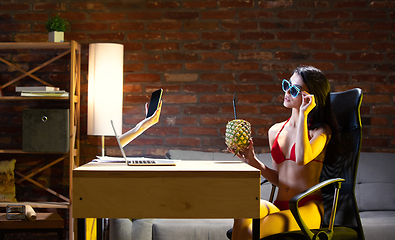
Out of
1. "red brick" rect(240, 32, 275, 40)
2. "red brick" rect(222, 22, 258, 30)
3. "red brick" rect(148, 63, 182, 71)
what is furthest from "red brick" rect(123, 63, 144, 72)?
"red brick" rect(240, 32, 275, 40)

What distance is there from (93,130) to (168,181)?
59.0 inches

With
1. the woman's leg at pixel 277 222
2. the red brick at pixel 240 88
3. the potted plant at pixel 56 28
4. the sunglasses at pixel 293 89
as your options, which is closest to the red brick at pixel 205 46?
the red brick at pixel 240 88

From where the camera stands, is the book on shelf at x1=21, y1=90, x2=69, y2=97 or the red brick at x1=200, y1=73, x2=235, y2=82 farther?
the red brick at x1=200, y1=73, x2=235, y2=82

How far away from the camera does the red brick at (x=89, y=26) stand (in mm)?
3131

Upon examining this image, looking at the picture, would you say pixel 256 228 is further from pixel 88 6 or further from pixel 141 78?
pixel 88 6

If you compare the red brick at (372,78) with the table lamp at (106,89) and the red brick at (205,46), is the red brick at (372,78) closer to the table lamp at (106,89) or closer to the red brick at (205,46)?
the red brick at (205,46)

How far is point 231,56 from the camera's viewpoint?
10.2ft

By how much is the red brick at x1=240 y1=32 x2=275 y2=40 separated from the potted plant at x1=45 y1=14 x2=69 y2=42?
1.43 metres

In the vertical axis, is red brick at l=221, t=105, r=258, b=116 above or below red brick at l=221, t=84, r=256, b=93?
below

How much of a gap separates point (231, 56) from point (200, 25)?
364 millimetres

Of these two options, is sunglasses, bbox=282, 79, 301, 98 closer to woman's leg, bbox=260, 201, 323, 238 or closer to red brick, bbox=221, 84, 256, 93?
woman's leg, bbox=260, 201, 323, 238

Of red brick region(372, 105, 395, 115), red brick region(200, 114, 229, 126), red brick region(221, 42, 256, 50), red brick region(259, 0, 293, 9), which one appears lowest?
red brick region(200, 114, 229, 126)

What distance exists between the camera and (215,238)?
2.29 m

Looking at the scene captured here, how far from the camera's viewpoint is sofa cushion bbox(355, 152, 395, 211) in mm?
2639
